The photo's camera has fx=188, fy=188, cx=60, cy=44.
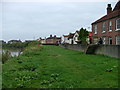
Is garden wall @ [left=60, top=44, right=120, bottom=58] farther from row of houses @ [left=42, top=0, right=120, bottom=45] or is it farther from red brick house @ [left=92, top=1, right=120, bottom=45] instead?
red brick house @ [left=92, top=1, right=120, bottom=45]

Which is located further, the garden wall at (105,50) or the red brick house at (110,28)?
the red brick house at (110,28)

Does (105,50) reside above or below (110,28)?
below

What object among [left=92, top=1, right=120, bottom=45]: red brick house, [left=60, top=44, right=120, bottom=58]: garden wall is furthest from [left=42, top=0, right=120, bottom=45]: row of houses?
[left=60, top=44, right=120, bottom=58]: garden wall

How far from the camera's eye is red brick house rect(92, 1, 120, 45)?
32.1m

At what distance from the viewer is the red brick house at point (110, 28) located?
32.1m

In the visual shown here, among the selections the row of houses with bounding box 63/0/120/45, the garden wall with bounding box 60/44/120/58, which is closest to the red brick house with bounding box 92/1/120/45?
the row of houses with bounding box 63/0/120/45

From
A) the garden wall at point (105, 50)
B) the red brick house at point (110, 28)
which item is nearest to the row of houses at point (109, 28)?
the red brick house at point (110, 28)

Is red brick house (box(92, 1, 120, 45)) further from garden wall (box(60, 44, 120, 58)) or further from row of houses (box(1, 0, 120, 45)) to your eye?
garden wall (box(60, 44, 120, 58))

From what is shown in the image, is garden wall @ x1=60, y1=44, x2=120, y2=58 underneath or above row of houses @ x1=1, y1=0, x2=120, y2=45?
underneath

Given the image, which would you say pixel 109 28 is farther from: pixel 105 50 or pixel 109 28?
pixel 105 50

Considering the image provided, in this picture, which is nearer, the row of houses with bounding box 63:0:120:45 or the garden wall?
the garden wall

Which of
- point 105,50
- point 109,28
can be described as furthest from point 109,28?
point 105,50

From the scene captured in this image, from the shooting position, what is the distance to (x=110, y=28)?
113 feet

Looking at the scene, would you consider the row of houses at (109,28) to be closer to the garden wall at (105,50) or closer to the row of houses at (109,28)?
the row of houses at (109,28)
